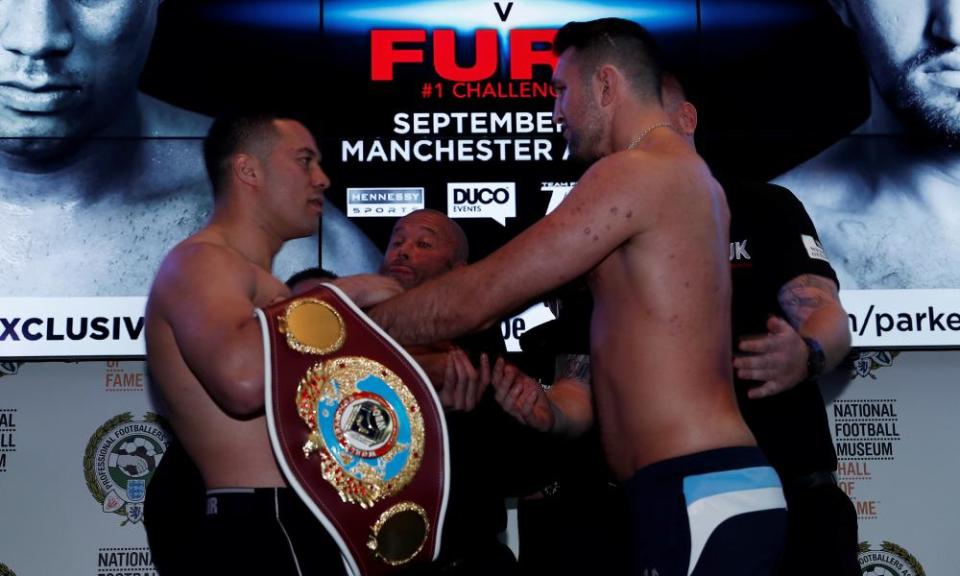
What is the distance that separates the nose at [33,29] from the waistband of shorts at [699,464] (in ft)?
10.1

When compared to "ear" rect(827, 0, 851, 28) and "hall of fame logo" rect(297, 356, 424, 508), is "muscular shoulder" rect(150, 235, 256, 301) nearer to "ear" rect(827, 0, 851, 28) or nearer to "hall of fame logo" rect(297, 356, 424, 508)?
"hall of fame logo" rect(297, 356, 424, 508)

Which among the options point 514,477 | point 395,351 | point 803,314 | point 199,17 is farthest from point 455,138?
point 395,351

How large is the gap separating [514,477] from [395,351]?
1186 mm

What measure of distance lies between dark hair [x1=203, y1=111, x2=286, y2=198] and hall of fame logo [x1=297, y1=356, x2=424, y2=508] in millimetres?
742

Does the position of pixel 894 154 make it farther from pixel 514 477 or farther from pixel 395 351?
pixel 395 351

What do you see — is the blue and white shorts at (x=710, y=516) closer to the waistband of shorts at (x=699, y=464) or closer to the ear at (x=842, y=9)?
the waistband of shorts at (x=699, y=464)

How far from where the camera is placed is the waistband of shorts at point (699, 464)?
70.4 inches

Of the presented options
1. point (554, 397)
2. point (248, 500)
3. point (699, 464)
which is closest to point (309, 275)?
point (554, 397)

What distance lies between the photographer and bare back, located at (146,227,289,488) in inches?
74.2

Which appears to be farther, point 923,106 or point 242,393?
point 923,106

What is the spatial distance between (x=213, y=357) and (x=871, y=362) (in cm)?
289

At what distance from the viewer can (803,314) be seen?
2.61 m

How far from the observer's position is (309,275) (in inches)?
149

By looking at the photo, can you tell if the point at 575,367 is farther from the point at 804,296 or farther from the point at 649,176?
the point at 649,176
